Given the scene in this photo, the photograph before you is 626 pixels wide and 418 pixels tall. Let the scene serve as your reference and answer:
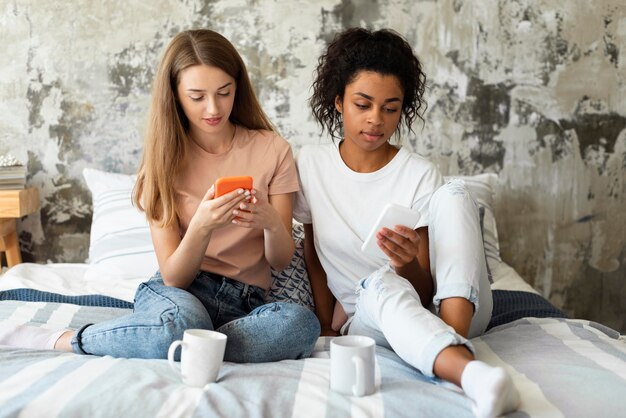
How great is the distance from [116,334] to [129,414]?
343 mm

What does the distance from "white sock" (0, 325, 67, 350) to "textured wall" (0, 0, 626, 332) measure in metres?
1.24

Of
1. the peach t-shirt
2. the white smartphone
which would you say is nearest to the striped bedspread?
the white smartphone

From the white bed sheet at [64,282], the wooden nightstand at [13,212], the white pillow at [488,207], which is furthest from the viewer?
the wooden nightstand at [13,212]

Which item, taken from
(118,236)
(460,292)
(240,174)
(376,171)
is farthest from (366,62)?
(118,236)

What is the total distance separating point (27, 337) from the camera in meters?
1.49

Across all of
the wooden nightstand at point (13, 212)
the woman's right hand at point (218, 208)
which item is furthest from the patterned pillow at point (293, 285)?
the wooden nightstand at point (13, 212)

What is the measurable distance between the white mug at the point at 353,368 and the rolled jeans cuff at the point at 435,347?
0.10 metres

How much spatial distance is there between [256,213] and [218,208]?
0.33 feet

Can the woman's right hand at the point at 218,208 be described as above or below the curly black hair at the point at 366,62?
below

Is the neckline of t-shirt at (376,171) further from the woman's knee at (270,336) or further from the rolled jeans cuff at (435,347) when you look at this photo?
the rolled jeans cuff at (435,347)

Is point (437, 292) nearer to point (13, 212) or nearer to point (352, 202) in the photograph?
point (352, 202)

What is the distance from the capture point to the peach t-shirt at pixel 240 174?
1.68 m

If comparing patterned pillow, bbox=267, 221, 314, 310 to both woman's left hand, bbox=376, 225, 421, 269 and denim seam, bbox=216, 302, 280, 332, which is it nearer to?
denim seam, bbox=216, 302, 280, 332

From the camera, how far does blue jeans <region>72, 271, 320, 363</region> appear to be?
1368mm
